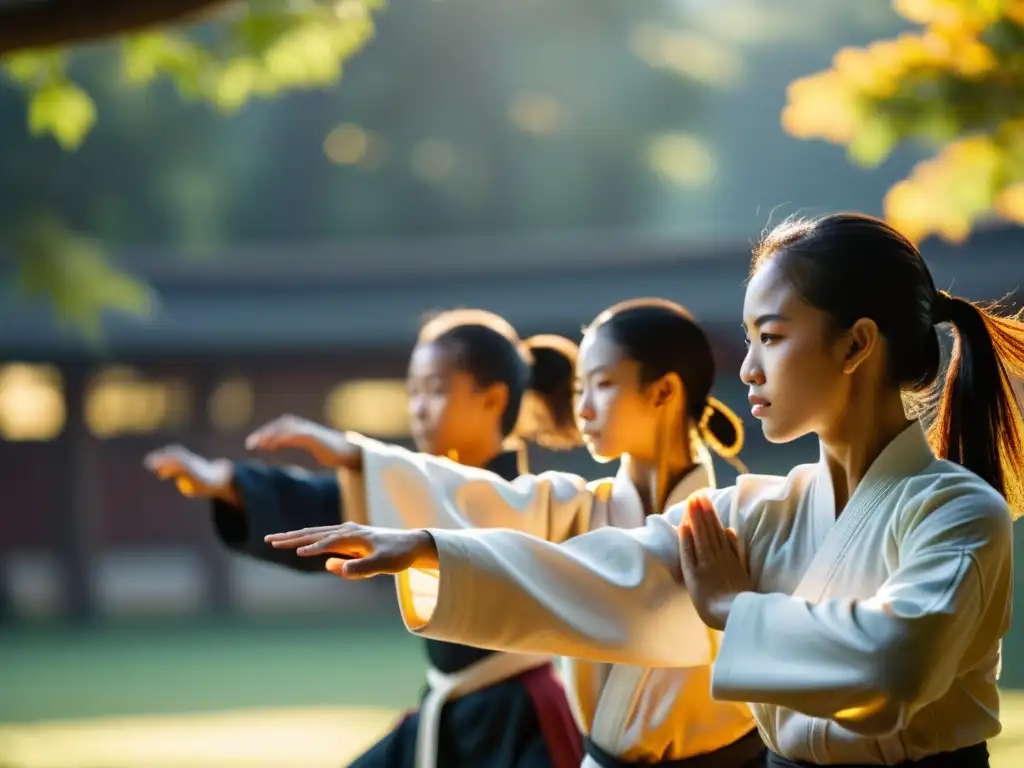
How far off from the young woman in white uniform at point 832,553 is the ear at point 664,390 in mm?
523

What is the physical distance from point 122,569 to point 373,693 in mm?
4481

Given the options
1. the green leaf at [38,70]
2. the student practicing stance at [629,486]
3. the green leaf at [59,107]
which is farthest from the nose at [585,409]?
the green leaf at [38,70]

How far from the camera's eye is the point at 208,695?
7.45 metres

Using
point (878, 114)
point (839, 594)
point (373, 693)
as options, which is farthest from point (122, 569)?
point (839, 594)

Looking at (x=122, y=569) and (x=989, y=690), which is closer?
(x=989, y=690)

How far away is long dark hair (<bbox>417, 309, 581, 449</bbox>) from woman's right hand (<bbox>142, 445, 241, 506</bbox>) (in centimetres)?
49

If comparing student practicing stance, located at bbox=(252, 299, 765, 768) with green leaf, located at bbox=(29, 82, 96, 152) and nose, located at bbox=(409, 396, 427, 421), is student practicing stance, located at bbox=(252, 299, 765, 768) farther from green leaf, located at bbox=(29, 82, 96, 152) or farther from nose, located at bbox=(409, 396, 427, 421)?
green leaf, located at bbox=(29, 82, 96, 152)

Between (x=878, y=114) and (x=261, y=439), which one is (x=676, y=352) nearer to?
(x=261, y=439)

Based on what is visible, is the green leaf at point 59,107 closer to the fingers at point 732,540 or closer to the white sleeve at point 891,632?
the fingers at point 732,540

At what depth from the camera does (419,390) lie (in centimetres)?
275

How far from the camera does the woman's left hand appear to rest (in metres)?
1.60

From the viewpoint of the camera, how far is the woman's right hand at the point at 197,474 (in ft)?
8.82

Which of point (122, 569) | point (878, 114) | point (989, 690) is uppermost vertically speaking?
point (878, 114)

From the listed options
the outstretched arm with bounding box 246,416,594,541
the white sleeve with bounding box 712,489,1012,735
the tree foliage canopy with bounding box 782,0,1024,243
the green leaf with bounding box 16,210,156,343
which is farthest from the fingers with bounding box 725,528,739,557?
the green leaf with bounding box 16,210,156,343
